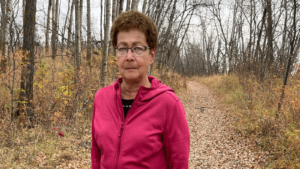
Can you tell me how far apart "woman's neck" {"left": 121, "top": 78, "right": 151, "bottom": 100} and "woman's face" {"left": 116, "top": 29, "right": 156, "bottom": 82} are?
0.19 ft

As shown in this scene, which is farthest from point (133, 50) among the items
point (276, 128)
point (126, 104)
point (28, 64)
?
point (276, 128)

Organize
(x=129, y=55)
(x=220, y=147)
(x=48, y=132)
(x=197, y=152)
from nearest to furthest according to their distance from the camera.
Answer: (x=129, y=55) < (x=48, y=132) < (x=197, y=152) < (x=220, y=147)

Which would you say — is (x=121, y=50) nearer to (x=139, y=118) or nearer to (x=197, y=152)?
(x=139, y=118)

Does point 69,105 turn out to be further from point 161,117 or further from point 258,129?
point 258,129

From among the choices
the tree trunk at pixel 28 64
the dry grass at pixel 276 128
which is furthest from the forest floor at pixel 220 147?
the tree trunk at pixel 28 64

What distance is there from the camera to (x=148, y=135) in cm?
119

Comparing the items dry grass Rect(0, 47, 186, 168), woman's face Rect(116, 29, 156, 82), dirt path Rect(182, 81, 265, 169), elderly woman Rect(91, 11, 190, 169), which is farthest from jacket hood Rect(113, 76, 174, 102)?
dirt path Rect(182, 81, 265, 169)

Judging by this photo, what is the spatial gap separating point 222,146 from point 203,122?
82.7 inches

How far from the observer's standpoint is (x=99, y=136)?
4.39 ft

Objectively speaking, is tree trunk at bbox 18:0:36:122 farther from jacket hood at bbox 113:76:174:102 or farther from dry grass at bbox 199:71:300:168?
dry grass at bbox 199:71:300:168

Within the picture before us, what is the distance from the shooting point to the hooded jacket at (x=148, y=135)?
47.3 inches

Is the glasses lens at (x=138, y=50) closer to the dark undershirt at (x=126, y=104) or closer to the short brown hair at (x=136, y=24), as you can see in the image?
the short brown hair at (x=136, y=24)

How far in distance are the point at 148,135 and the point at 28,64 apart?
14.8ft

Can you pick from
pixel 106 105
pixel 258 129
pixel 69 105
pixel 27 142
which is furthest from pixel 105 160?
pixel 258 129
